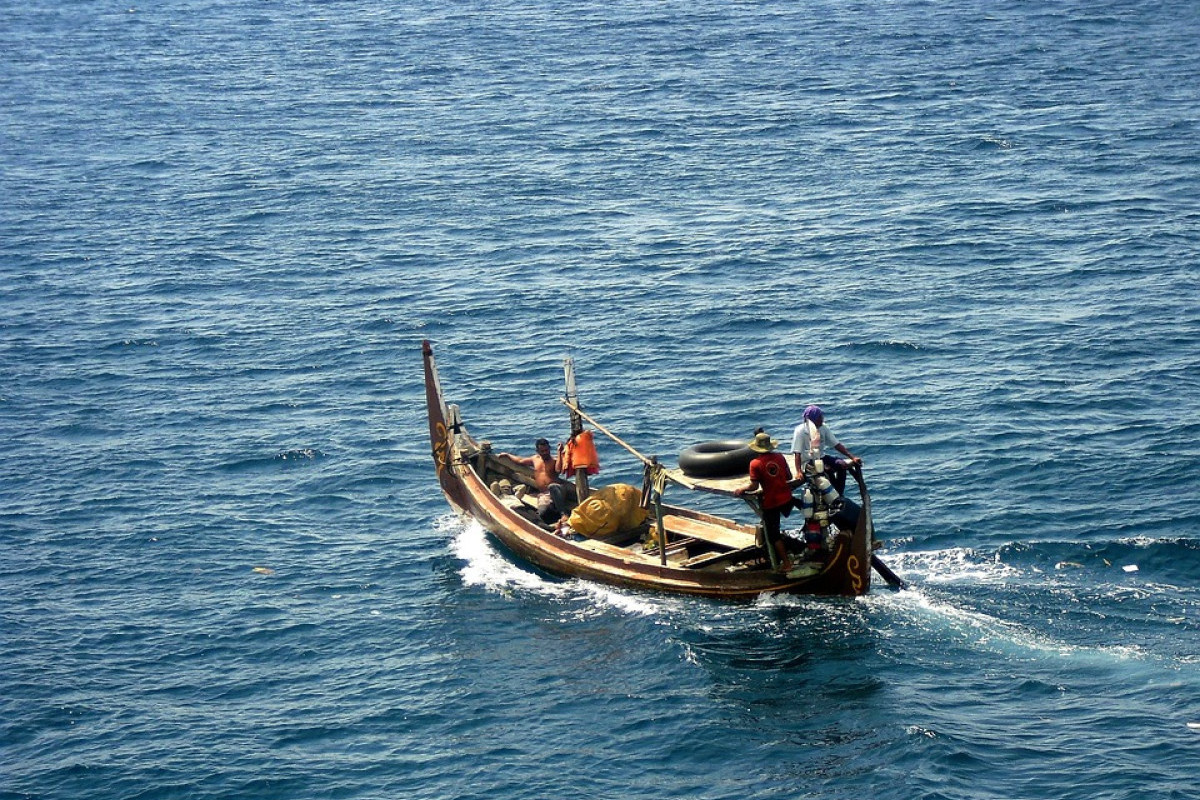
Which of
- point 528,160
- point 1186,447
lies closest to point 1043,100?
point 528,160

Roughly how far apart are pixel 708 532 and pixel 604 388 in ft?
41.5

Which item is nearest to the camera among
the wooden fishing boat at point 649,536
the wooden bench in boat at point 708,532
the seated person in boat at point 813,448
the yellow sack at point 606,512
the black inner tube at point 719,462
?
the seated person in boat at point 813,448

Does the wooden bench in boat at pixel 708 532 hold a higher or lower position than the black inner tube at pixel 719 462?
lower

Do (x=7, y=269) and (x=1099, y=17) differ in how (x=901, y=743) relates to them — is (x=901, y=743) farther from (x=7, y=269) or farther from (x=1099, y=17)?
(x=1099, y=17)

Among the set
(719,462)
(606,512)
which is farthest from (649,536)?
(719,462)

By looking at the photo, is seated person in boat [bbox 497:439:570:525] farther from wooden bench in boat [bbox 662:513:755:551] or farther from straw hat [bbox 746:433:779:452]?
straw hat [bbox 746:433:779:452]

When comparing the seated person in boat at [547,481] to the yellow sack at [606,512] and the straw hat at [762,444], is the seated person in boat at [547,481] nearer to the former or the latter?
the yellow sack at [606,512]

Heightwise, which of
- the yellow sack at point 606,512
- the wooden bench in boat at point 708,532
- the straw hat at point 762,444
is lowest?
the wooden bench in boat at point 708,532

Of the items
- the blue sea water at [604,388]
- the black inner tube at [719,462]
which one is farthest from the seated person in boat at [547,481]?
the black inner tube at [719,462]

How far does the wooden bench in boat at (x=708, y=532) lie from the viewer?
33.9 meters

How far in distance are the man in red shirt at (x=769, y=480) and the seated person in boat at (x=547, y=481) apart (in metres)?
Result: 7.06

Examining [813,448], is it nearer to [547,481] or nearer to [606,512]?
[606,512]

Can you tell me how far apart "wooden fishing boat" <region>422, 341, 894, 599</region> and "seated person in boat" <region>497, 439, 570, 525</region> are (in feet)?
0.79

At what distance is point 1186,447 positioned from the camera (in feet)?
128
